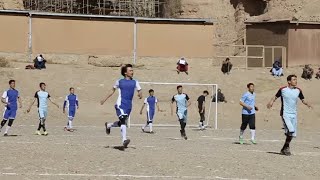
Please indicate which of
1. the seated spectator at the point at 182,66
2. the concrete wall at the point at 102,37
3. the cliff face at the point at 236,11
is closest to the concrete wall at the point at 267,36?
the cliff face at the point at 236,11

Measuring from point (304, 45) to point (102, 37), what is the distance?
1458cm

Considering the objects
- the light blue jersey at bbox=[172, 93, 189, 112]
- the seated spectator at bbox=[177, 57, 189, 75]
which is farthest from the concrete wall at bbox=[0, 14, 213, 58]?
the light blue jersey at bbox=[172, 93, 189, 112]

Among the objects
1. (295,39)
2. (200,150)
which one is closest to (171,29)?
(295,39)

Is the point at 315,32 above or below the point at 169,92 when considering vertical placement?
above

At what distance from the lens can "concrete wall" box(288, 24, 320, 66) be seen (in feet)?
158

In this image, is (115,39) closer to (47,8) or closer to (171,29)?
(171,29)

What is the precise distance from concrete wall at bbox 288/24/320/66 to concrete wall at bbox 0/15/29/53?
1835 centimetres

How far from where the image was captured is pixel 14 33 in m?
44.1

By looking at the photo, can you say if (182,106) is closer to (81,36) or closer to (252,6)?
(81,36)

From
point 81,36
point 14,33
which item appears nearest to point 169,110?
point 81,36

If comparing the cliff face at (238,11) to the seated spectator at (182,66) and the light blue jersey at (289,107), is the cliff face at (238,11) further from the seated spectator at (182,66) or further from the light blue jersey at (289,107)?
the light blue jersey at (289,107)

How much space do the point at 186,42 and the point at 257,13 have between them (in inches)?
493

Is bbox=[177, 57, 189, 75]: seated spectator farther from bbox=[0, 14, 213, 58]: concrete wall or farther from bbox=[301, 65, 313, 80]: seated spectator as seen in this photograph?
bbox=[301, 65, 313, 80]: seated spectator

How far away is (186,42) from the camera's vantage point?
46.6m
